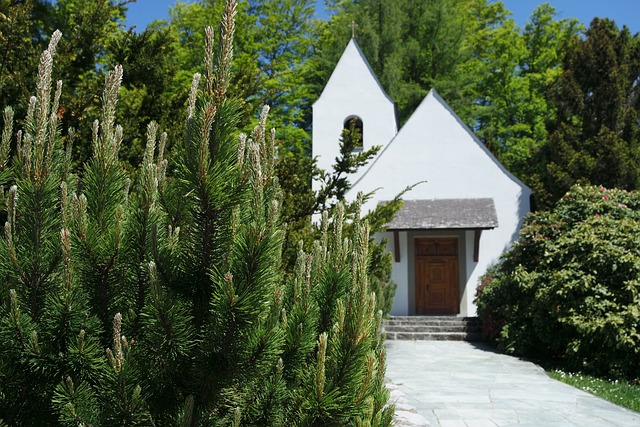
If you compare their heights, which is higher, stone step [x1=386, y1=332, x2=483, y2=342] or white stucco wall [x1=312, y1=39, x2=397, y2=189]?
white stucco wall [x1=312, y1=39, x2=397, y2=189]

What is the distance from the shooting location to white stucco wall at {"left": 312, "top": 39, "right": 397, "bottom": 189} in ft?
67.4

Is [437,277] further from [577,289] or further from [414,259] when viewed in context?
[577,289]

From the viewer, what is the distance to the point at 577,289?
35.4 ft

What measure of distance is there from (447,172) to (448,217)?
181cm

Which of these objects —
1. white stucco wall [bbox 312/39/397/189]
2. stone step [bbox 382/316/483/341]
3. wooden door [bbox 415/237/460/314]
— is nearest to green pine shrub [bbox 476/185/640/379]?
stone step [bbox 382/316/483/341]

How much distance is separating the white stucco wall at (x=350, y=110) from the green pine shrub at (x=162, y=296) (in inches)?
725

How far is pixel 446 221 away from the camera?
1656cm

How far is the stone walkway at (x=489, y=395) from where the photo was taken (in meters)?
6.37

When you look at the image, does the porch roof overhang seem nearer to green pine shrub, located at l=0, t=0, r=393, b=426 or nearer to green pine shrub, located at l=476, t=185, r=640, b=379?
green pine shrub, located at l=476, t=185, r=640, b=379

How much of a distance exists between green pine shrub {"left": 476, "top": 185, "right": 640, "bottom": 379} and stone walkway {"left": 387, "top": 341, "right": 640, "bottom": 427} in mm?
852

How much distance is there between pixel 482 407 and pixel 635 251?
5692 millimetres

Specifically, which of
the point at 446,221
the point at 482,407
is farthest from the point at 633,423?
the point at 446,221

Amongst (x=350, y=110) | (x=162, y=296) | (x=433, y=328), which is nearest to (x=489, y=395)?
(x=162, y=296)

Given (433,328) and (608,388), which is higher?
(433,328)
